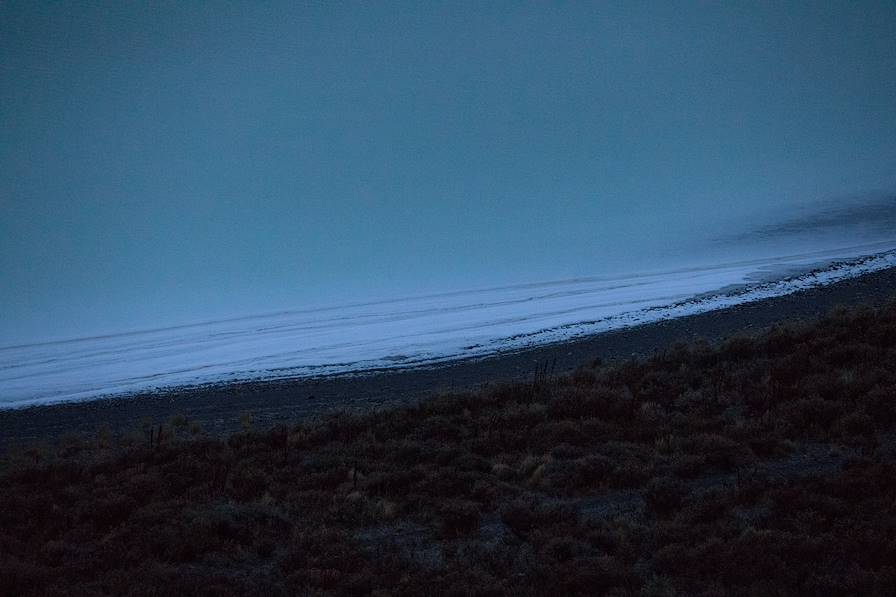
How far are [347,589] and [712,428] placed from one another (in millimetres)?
6900

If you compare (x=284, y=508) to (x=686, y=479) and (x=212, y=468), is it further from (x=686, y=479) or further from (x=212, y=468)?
(x=686, y=479)

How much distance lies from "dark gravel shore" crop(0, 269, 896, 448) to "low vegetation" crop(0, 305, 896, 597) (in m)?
5.27

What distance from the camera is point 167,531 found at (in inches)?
316

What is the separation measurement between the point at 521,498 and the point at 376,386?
14527 millimetres

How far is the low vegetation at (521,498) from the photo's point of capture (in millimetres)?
6227

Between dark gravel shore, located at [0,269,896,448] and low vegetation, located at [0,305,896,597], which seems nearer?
low vegetation, located at [0,305,896,597]

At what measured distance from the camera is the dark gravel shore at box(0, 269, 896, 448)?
787 inches

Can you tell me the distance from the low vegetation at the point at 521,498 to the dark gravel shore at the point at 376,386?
527 cm

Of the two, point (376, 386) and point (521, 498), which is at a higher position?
point (376, 386)

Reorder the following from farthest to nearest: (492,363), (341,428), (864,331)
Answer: (492,363) < (864,331) < (341,428)

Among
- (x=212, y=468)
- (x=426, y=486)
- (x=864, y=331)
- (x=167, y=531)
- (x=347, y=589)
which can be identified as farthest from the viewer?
(x=864, y=331)

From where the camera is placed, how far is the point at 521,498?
339 inches

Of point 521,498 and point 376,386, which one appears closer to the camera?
point 521,498

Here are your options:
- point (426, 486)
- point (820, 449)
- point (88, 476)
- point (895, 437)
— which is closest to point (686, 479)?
point (820, 449)
